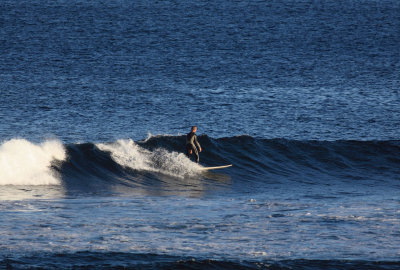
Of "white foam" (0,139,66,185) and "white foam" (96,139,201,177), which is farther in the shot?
"white foam" (96,139,201,177)

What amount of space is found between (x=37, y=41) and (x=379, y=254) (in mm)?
71527

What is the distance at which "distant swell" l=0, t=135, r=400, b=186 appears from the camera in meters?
24.8

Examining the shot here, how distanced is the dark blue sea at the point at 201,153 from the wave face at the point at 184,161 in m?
0.09

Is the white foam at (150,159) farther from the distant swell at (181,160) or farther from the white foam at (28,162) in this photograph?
the white foam at (28,162)

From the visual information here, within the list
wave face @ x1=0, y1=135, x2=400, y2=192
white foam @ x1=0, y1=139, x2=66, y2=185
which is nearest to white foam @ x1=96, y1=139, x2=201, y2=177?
wave face @ x1=0, y1=135, x2=400, y2=192

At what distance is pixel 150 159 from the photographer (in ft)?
91.7

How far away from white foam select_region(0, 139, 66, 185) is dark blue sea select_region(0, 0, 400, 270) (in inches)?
2.9

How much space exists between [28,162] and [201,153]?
8.38 metres

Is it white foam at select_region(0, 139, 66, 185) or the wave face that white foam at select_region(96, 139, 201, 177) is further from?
white foam at select_region(0, 139, 66, 185)

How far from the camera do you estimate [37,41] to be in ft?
266

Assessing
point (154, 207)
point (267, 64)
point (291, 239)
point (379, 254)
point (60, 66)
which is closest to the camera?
point (379, 254)

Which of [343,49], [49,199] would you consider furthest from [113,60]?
[49,199]

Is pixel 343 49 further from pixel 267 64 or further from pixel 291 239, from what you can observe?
pixel 291 239

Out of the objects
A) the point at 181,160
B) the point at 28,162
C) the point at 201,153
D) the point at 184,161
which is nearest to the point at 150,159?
the point at 181,160
